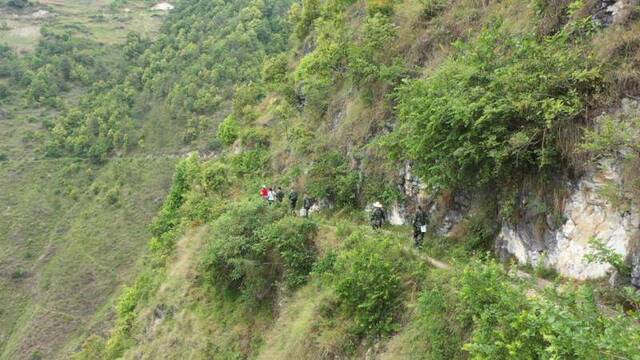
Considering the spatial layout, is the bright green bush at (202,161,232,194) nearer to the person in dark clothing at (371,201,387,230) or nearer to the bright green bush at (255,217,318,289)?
the bright green bush at (255,217,318,289)

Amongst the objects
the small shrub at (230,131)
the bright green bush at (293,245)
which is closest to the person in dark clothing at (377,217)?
the bright green bush at (293,245)

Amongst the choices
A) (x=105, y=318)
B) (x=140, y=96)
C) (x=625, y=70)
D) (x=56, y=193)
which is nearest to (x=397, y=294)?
(x=625, y=70)

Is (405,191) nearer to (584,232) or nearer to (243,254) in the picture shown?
(243,254)

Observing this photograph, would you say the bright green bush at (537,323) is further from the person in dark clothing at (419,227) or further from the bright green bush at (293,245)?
the bright green bush at (293,245)

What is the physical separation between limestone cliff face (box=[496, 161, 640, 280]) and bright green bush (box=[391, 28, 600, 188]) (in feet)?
2.73

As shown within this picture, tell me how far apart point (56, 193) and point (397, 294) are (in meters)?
67.8

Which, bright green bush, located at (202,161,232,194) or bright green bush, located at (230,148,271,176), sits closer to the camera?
bright green bush, located at (230,148,271,176)

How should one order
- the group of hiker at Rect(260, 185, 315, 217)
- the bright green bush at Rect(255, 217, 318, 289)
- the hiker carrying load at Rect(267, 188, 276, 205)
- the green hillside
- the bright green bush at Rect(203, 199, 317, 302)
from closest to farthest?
the green hillside < the bright green bush at Rect(255, 217, 318, 289) < the bright green bush at Rect(203, 199, 317, 302) < the group of hiker at Rect(260, 185, 315, 217) < the hiker carrying load at Rect(267, 188, 276, 205)

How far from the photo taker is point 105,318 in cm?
4844

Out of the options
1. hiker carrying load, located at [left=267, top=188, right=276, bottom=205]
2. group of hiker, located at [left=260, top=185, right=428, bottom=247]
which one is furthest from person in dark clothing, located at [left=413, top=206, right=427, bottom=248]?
hiker carrying load, located at [left=267, top=188, right=276, bottom=205]

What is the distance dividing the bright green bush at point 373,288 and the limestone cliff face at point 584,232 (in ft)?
8.57

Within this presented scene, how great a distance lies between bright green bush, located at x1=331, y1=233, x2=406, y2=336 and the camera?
1131 cm

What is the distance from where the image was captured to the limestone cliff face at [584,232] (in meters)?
8.57

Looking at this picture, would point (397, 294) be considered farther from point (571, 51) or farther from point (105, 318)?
point (105, 318)
